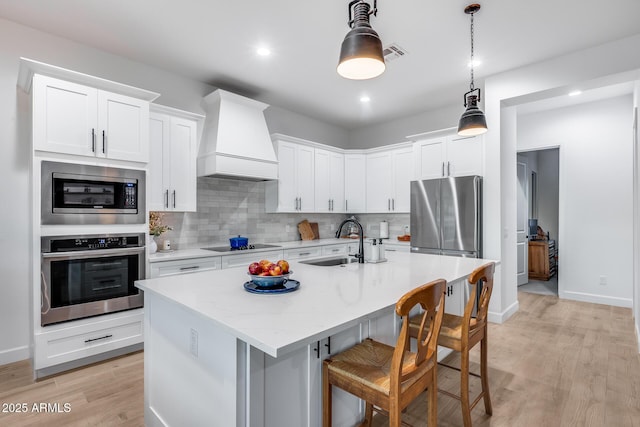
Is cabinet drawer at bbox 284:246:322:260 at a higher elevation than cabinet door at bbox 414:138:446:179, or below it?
below

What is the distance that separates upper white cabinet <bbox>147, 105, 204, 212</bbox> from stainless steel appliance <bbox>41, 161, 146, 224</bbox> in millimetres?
197

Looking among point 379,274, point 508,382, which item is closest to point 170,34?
point 379,274

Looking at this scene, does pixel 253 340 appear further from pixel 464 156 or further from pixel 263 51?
pixel 464 156

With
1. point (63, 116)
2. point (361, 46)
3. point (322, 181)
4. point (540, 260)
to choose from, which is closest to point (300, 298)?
point (361, 46)

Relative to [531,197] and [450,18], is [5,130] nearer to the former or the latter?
[450,18]

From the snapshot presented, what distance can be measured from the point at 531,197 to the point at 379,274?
245 inches

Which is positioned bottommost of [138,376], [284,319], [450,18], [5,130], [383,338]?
[138,376]

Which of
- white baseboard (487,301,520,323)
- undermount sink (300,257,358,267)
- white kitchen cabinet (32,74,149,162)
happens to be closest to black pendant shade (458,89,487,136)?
undermount sink (300,257,358,267)

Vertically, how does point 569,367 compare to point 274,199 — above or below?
below

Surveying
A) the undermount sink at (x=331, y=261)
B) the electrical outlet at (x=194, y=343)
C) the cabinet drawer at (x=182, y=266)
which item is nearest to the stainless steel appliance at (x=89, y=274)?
the cabinet drawer at (x=182, y=266)

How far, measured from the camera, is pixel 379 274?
2.12 m

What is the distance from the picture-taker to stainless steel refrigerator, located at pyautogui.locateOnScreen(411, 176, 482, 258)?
3793 mm

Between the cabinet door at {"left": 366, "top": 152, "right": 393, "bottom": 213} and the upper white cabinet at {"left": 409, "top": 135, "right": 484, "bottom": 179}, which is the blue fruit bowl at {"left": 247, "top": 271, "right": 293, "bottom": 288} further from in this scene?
the cabinet door at {"left": 366, "top": 152, "right": 393, "bottom": 213}

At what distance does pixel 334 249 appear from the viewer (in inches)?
191
